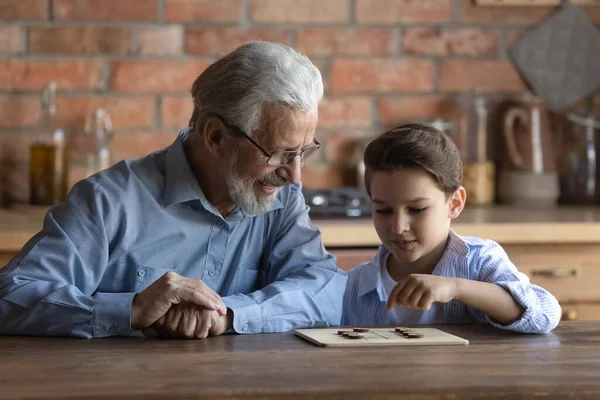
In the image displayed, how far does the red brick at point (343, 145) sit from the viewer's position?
11.2 ft

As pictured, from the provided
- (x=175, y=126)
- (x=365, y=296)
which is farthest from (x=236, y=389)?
(x=175, y=126)

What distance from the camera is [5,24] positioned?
10.5ft

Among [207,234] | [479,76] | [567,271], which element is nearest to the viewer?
[207,234]

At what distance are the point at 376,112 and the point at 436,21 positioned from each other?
40cm

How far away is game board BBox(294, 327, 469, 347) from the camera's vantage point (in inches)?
64.2

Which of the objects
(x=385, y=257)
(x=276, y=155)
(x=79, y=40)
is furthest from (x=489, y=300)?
(x=79, y=40)

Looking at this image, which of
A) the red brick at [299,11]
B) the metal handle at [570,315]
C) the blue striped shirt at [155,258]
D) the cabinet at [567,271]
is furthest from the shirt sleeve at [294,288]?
the red brick at [299,11]

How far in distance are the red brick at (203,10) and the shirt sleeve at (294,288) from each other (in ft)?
4.35

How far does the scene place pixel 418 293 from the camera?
5.64ft

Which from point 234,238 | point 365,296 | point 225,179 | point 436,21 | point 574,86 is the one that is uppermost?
point 436,21

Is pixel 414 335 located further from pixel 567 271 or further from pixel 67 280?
pixel 567 271

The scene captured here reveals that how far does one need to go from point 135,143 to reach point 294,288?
1515mm

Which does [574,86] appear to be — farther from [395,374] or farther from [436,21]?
[395,374]

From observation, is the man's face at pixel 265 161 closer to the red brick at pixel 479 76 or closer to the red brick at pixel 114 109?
the red brick at pixel 114 109
